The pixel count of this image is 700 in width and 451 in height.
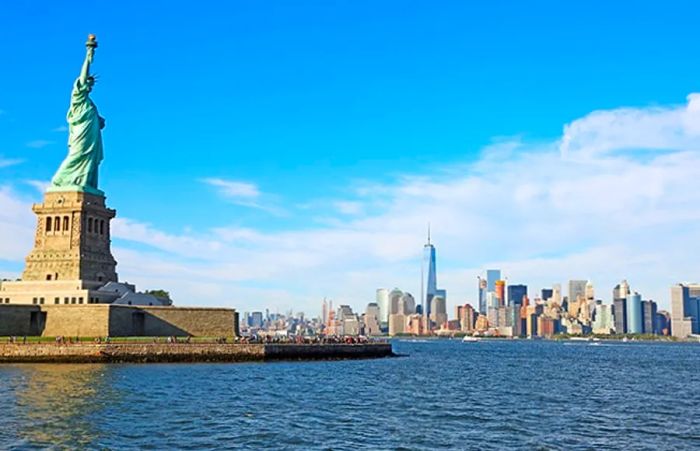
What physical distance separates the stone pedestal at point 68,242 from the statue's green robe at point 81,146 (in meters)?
2.05

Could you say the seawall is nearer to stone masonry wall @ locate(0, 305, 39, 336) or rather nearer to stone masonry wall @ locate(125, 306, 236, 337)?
stone masonry wall @ locate(0, 305, 39, 336)

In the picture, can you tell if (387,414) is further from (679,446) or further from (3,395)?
(3,395)

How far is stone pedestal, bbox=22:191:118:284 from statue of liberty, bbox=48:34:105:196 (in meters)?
2.22

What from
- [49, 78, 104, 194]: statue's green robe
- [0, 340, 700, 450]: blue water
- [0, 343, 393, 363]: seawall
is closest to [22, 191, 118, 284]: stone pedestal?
[49, 78, 104, 194]: statue's green robe

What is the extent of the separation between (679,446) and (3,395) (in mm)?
35162

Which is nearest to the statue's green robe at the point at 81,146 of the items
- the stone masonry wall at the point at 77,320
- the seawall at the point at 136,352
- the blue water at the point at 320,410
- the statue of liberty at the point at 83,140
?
the statue of liberty at the point at 83,140

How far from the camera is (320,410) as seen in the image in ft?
145

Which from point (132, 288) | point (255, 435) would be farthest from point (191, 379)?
point (132, 288)

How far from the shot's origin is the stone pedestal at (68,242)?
86000 millimetres

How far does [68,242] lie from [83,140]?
41.4ft

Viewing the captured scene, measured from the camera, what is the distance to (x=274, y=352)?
264ft

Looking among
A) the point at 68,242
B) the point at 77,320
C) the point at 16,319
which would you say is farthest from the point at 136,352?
the point at 68,242

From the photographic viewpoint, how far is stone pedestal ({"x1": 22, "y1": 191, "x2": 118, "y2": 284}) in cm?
8600

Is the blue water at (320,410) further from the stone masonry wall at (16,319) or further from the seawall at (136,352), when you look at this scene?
the stone masonry wall at (16,319)
